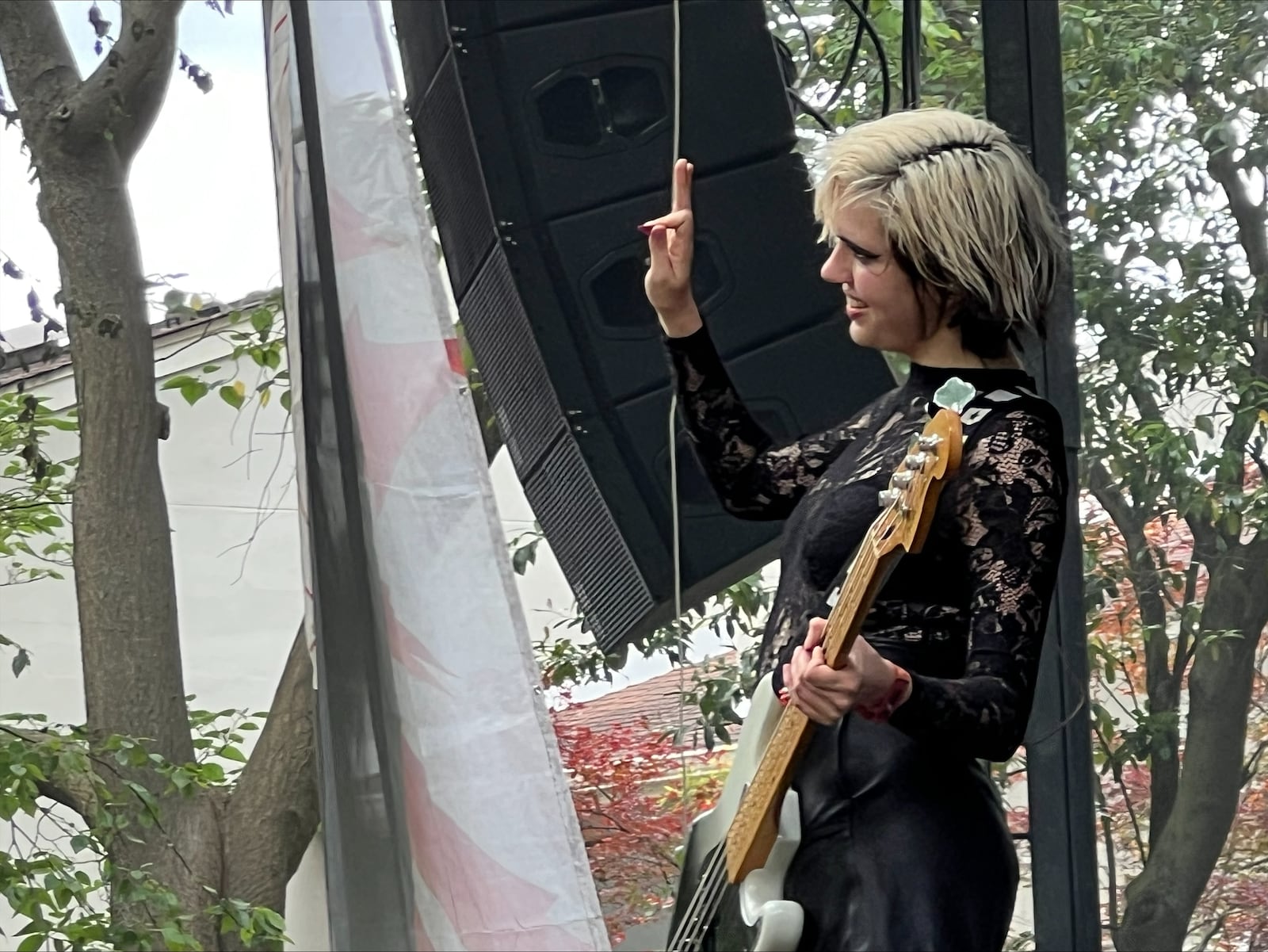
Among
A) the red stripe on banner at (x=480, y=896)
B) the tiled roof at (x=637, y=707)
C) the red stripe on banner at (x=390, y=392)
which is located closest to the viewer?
the red stripe on banner at (x=480, y=896)

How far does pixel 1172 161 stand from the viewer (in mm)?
1942

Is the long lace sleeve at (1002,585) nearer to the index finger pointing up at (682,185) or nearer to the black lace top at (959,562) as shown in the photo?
the black lace top at (959,562)

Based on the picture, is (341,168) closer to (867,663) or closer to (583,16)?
(583,16)

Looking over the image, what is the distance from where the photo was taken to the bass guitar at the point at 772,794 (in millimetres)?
1036

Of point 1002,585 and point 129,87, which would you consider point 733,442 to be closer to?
point 1002,585

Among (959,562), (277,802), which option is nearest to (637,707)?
(277,802)

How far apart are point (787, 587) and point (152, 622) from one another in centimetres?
191

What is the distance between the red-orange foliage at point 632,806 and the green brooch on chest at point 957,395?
1.67 metres

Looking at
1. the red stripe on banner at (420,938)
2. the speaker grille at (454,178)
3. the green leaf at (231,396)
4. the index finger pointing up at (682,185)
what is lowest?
the red stripe on banner at (420,938)

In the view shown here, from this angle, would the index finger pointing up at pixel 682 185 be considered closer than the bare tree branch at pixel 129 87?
Yes

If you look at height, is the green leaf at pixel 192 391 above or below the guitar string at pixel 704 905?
Answer: above

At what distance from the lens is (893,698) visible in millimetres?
1032

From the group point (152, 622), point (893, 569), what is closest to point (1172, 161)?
point (893, 569)

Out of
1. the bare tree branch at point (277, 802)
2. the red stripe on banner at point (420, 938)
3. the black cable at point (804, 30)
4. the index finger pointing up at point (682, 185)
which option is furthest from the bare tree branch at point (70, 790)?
the index finger pointing up at point (682, 185)
